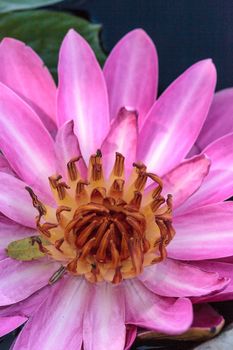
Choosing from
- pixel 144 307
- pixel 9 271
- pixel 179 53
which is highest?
pixel 179 53

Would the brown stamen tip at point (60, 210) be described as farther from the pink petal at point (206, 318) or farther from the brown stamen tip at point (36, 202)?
the pink petal at point (206, 318)

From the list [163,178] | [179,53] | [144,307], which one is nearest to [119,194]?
[163,178]

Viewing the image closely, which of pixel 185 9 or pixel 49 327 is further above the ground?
pixel 185 9

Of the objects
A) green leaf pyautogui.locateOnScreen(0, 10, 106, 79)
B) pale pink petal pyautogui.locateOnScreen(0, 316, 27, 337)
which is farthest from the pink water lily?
green leaf pyautogui.locateOnScreen(0, 10, 106, 79)

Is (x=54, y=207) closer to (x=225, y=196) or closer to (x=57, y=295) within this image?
(x=57, y=295)

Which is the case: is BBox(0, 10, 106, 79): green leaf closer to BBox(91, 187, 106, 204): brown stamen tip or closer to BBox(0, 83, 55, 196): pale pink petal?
BBox(0, 83, 55, 196): pale pink petal

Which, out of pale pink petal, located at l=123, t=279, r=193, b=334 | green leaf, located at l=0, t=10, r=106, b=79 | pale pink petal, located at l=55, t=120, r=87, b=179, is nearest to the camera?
pale pink petal, located at l=123, t=279, r=193, b=334

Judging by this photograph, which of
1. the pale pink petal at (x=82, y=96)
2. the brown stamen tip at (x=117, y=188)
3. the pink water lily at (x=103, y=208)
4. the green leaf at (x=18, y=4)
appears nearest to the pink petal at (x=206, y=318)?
the pink water lily at (x=103, y=208)
